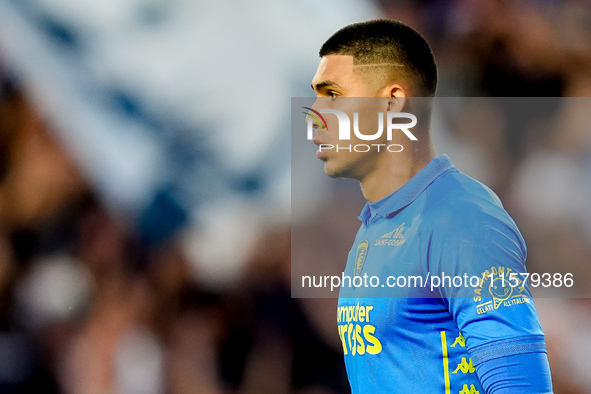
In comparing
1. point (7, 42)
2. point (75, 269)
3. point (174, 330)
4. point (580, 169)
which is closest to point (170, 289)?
point (174, 330)

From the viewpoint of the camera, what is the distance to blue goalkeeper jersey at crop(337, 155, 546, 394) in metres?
0.65

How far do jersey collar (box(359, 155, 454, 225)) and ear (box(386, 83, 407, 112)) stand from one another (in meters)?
0.10

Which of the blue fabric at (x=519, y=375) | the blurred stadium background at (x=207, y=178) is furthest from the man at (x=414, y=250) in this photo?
the blurred stadium background at (x=207, y=178)

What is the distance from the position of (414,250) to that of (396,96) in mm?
248

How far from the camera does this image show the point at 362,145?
91cm

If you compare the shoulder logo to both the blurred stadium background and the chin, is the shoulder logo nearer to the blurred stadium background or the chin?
the chin

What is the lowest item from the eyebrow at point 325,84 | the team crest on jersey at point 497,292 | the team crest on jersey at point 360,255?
the team crest on jersey at point 497,292

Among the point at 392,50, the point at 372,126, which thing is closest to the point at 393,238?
the point at 372,126

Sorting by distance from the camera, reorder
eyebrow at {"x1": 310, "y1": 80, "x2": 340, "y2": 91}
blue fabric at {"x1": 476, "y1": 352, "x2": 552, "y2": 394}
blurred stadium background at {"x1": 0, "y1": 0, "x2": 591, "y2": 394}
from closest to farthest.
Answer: blue fabric at {"x1": 476, "y1": 352, "x2": 552, "y2": 394}
eyebrow at {"x1": 310, "y1": 80, "x2": 340, "y2": 91}
blurred stadium background at {"x1": 0, "y1": 0, "x2": 591, "y2": 394}

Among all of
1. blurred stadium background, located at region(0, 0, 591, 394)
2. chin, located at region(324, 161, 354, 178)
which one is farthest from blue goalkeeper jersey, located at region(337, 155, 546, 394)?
blurred stadium background, located at region(0, 0, 591, 394)

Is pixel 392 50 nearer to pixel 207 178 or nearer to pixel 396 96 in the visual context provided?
pixel 396 96

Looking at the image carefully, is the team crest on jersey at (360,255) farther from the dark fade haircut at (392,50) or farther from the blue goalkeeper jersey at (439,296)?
the dark fade haircut at (392,50)

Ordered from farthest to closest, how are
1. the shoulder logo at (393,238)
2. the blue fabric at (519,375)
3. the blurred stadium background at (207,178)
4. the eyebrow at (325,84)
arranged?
the blurred stadium background at (207,178)
the eyebrow at (325,84)
the shoulder logo at (393,238)
the blue fabric at (519,375)

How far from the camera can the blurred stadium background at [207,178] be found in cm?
119
